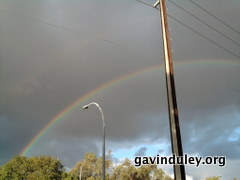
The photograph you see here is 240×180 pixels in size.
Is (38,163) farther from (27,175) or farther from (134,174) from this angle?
(134,174)

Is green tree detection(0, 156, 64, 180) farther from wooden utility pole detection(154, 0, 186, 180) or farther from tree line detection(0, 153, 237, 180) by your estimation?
wooden utility pole detection(154, 0, 186, 180)

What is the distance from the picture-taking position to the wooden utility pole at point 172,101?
8.44 metres

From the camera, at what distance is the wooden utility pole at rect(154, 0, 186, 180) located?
8435 mm

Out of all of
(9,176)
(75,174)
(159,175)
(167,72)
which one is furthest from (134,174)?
(167,72)

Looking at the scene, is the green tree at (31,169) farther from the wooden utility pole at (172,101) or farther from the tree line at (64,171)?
the wooden utility pole at (172,101)

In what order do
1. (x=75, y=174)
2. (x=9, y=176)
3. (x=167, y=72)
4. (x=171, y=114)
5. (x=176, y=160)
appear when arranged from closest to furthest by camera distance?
1. (x=176, y=160)
2. (x=171, y=114)
3. (x=167, y=72)
4. (x=9, y=176)
5. (x=75, y=174)

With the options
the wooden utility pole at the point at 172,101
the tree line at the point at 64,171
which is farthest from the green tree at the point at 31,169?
the wooden utility pole at the point at 172,101

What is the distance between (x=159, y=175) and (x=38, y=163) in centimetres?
3094

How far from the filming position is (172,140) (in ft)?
29.0

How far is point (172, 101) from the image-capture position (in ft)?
30.7

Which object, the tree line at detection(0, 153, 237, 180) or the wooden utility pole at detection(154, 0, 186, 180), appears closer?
the wooden utility pole at detection(154, 0, 186, 180)

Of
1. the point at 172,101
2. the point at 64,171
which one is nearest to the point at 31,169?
the point at 64,171

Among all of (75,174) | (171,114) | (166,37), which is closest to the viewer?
(171,114)

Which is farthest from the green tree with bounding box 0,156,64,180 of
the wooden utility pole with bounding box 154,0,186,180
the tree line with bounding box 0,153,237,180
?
the wooden utility pole with bounding box 154,0,186,180
